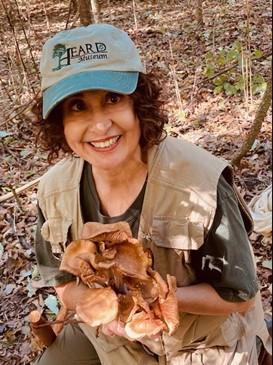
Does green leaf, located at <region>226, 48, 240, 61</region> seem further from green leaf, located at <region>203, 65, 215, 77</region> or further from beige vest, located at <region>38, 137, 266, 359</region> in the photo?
beige vest, located at <region>38, 137, 266, 359</region>

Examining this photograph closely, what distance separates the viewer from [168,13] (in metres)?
9.65

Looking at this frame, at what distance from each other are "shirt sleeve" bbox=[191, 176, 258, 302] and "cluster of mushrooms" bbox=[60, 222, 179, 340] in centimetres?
39

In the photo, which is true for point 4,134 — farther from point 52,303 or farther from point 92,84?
point 92,84

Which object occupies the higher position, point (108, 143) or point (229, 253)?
point (108, 143)

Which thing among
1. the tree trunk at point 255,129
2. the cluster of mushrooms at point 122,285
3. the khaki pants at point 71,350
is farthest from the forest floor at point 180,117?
the khaki pants at point 71,350

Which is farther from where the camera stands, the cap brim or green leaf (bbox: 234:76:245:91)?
green leaf (bbox: 234:76:245:91)

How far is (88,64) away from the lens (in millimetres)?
1788

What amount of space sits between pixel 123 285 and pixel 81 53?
83cm

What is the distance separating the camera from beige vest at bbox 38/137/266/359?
1.86 m

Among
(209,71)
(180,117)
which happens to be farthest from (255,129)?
(209,71)

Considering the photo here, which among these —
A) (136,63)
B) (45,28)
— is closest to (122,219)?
(136,63)

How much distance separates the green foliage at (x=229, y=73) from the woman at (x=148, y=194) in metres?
3.19

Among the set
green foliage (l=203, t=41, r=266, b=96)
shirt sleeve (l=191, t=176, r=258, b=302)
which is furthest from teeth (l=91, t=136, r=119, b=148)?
green foliage (l=203, t=41, r=266, b=96)

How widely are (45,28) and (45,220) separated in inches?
381
